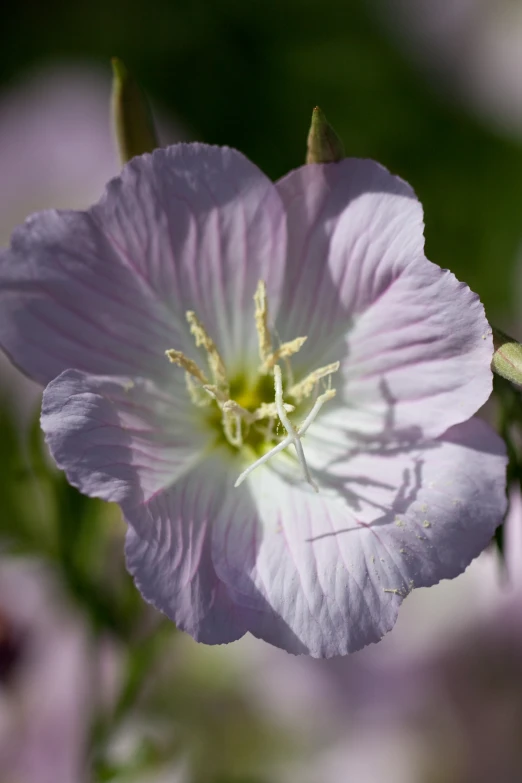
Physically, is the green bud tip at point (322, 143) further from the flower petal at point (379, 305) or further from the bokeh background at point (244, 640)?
the bokeh background at point (244, 640)

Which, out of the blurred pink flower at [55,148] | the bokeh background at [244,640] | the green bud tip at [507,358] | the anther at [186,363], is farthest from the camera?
the blurred pink flower at [55,148]

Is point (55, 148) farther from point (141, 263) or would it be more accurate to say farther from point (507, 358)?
point (507, 358)

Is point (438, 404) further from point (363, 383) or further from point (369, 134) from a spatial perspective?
point (369, 134)

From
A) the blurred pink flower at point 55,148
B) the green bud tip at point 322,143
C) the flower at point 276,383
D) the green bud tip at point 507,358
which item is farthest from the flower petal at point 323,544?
the blurred pink flower at point 55,148

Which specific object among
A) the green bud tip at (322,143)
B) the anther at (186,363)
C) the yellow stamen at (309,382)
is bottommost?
the yellow stamen at (309,382)

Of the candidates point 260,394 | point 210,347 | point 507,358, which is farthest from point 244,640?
point 507,358

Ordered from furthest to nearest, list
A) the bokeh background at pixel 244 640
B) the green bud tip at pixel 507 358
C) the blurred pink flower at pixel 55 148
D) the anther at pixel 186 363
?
1. the blurred pink flower at pixel 55 148
2. the bokeh background at pixel 244 640
3. the anther at pixel 186 363
4. the green bud tip at pixel 507 358
